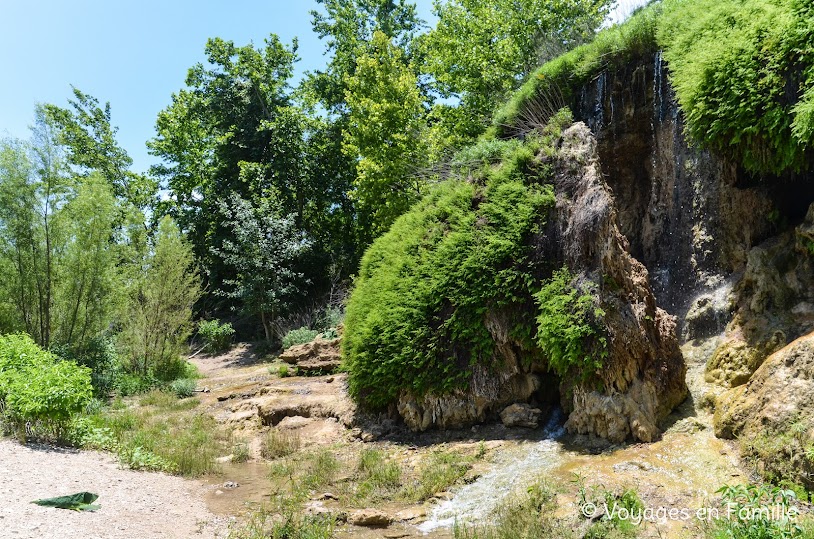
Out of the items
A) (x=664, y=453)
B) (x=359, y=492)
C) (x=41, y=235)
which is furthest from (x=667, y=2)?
(x=41, y=235)

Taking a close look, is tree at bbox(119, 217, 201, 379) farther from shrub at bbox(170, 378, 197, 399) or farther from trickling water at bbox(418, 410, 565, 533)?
trickling water at bbox(418, 410, 565, 533)

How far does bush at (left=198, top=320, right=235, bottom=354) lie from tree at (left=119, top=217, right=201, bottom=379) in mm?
5057

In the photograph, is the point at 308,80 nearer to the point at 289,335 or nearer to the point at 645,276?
the point at 289,335

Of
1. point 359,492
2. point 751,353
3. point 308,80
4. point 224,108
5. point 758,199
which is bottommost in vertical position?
point 359,492

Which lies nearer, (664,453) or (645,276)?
(664,453)

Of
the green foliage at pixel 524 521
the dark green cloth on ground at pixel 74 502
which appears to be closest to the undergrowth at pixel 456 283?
the green foliage at pixel 524 521

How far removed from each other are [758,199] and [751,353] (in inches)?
124

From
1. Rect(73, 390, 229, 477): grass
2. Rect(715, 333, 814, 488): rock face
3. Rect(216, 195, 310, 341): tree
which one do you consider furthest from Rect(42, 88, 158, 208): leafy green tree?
Rect(715, 333, 814, 488): rock face

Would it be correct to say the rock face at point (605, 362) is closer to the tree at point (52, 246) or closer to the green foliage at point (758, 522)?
the green foliage at point (758, 522)

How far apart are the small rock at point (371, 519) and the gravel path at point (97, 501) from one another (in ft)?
5.24

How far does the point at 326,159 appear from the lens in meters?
29.1

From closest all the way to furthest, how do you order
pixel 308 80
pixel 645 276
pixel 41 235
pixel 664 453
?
1. pixel 664 453
2. pixel 645 276
3. pixel 41 235
4. pixel 308 80

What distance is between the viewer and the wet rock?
9703mm

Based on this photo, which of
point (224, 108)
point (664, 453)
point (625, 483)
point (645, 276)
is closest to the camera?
point (625, 483)
